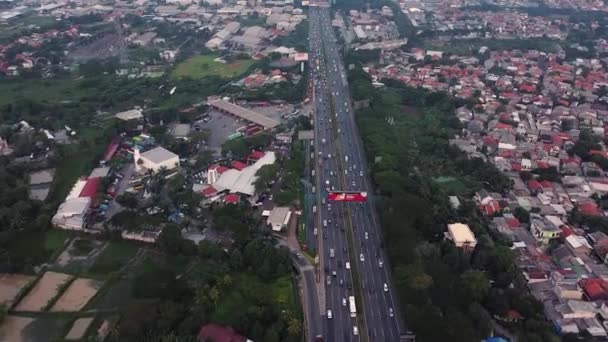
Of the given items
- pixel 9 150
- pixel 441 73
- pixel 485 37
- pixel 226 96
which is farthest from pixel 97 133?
pixel 485 37

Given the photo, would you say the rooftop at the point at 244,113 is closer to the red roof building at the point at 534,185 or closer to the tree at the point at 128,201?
the tree at the point at 128,201

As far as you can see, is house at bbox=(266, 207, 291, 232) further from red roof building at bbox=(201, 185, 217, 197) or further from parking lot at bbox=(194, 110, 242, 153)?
parking lot at bbox=(194, 110, 242, 153)

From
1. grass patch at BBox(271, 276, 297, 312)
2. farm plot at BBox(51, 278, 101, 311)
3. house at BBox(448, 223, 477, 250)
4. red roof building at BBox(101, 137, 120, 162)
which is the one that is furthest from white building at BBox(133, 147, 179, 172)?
house at BBox(448, 223, 477, 250)

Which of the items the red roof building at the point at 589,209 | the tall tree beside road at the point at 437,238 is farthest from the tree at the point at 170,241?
the red roof building at the point at 589,209

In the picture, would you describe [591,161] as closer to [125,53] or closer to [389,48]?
[389,48]

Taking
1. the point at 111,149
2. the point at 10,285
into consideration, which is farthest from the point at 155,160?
the point at 10,285
